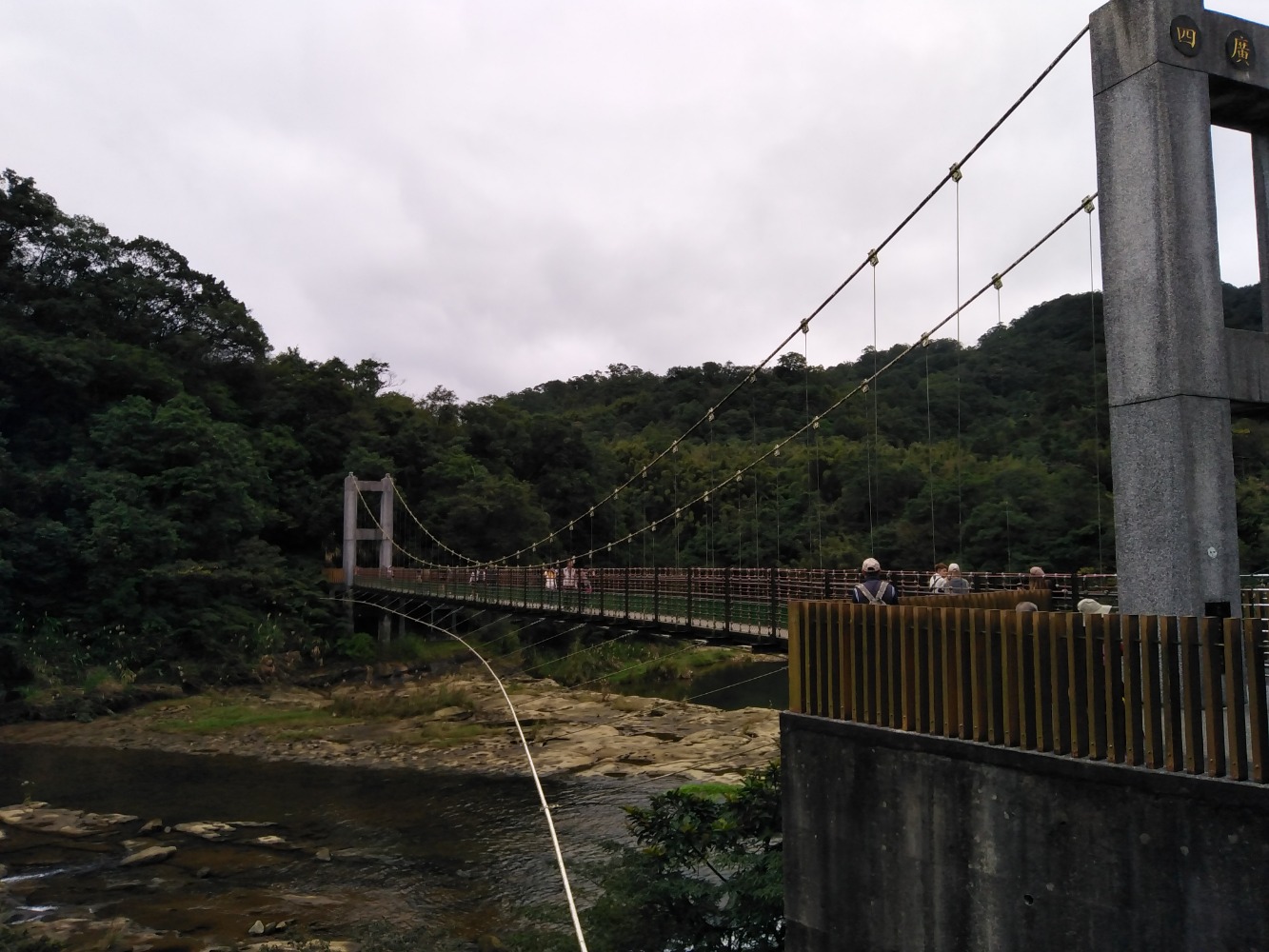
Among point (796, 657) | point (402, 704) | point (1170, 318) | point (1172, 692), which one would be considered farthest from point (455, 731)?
point (1172, 692)

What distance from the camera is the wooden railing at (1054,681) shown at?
3605 millimetres

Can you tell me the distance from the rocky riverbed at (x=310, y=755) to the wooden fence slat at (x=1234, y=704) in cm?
766

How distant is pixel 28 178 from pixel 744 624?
80.5 ft

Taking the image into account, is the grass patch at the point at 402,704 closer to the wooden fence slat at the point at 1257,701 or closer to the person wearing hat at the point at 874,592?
the person wearing hat at the point at 874,592

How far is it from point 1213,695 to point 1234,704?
0.11 meters

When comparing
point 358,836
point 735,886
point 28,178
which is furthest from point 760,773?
point 28,178

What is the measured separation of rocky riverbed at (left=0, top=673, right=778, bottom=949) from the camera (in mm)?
9305

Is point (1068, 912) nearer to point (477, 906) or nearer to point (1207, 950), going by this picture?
point (1207, 950)

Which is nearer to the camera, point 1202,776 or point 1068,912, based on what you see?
point 1202,776

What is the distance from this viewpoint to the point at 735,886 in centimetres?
657

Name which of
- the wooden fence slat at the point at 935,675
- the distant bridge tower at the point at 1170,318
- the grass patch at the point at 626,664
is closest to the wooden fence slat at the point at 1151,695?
the wooden fence slat at the point at 935,675

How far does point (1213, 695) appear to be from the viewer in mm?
3602

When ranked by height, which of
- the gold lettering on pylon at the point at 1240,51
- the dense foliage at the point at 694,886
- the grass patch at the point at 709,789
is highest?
the gold lettering on pylon at the point at 1240,51

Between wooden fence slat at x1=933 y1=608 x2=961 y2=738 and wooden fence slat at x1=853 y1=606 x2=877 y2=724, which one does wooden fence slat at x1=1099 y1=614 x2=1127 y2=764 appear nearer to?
wooden fence slat at x1=933 y1=608 x2=961 y2=738
